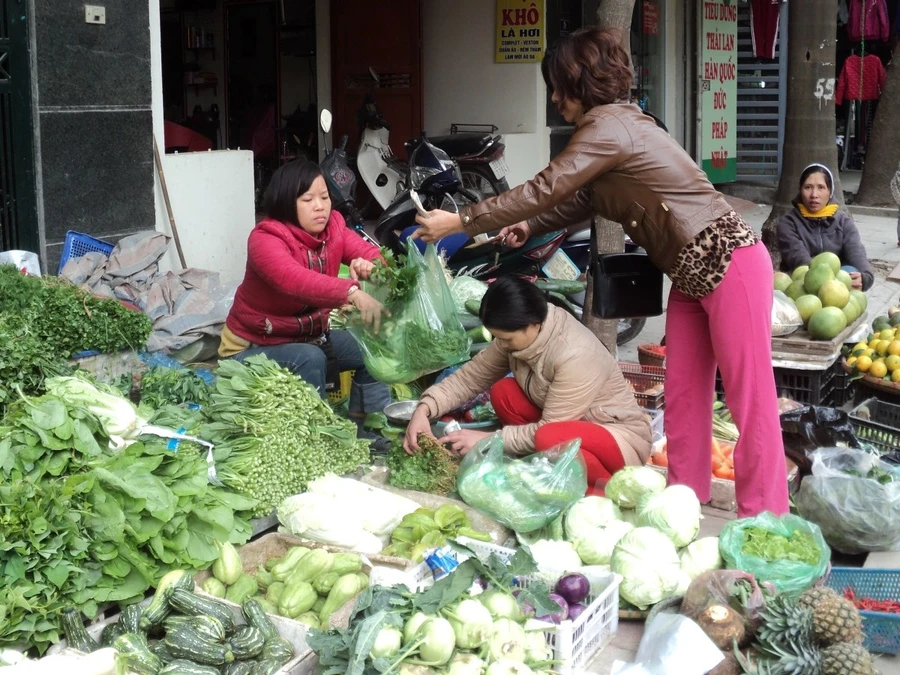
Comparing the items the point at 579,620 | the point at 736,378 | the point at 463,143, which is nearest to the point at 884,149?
the point at 463,143

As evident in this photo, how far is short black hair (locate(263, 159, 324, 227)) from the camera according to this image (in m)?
4.55

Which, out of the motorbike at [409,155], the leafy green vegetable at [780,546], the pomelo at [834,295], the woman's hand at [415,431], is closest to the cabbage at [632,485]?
the leafy green vegetable at [780,546]

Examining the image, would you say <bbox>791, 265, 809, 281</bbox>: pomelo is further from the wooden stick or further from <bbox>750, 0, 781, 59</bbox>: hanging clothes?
<bbox>750, 0, 781, 59</bbox>: hanging clothes

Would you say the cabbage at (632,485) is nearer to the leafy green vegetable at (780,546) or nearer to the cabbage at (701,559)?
the cabbage at (701,559)

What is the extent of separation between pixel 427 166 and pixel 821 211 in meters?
2.95

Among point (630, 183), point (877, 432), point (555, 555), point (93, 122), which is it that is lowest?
point (555, 555)

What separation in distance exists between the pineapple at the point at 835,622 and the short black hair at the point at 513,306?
5.20 feet

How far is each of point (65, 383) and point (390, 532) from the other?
1.37m

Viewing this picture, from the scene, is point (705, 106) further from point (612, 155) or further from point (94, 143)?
point (612, 155)

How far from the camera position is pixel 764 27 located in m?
14.6

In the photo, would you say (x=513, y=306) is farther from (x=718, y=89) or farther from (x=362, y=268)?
(x=718, y=89)

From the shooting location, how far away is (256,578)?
3447 millimetres

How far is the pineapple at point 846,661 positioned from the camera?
9.21 ft

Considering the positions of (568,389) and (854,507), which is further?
(568,389)
